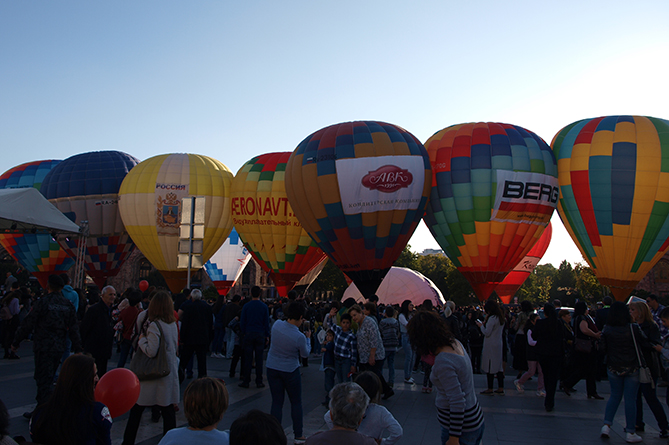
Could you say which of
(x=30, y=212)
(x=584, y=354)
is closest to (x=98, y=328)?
(x=30, y=212)

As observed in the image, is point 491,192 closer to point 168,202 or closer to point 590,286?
point 168,202

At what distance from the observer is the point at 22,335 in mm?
6527

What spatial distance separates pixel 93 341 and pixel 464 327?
30.8ft

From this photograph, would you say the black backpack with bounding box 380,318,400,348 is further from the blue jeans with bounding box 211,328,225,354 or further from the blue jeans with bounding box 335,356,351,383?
the blue jeans with bounding box 211,328,225,354

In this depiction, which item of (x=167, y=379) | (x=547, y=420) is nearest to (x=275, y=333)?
(x=167, y=379)

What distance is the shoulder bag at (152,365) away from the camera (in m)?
4.87

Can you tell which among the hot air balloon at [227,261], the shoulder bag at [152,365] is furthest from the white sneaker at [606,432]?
the hot air balloon at [227,261]

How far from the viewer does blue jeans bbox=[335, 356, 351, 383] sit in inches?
282

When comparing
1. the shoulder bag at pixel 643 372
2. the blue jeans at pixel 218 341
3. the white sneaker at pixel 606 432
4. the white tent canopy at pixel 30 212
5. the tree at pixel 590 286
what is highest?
the white tent canopy at pixel 30 212

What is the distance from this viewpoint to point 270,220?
2494 cm

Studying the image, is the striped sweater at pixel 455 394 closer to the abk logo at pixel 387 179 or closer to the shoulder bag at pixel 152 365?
the shoulder bag at pixel 152 365

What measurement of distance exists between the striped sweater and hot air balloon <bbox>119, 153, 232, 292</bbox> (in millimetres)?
22669

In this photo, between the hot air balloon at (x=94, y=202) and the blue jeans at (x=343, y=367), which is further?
the hot air balloon at (x=94, y=202)

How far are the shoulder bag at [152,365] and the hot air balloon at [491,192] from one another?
18.2 m
